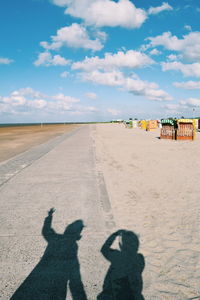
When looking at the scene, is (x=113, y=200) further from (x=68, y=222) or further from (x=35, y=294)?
(x=35, y=294)

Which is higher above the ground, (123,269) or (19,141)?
(19,141)

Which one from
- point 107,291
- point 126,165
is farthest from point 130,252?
point 126,165

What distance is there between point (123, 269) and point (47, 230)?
75.2 inches

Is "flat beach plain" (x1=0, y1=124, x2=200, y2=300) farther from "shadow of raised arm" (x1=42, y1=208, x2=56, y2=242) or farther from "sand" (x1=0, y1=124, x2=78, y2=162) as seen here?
"sand" (x1=0, y1=124, x2=78, y2=162)

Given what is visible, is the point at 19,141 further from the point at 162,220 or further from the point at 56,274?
the point at 56,274

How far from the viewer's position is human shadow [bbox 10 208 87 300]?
279cm

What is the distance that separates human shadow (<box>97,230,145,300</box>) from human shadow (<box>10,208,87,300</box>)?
389 mm

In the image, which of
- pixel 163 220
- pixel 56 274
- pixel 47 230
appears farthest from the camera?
pixel 163 220

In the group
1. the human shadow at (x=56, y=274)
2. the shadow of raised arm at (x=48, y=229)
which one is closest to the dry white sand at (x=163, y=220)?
the human shadow at (x=56, y=274)

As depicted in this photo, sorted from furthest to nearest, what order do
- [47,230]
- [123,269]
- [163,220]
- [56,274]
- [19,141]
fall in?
[19,141], [163,220], [47,230], [123,269], [56,274]

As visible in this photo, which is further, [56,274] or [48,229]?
[48,229]

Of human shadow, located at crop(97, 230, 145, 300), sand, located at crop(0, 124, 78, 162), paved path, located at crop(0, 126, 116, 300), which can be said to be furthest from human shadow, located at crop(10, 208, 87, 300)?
sand, located at crop(0, 124, 78, 162)

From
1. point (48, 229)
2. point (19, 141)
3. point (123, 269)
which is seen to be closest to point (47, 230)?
point (48, 229)

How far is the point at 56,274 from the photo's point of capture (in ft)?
10.3
